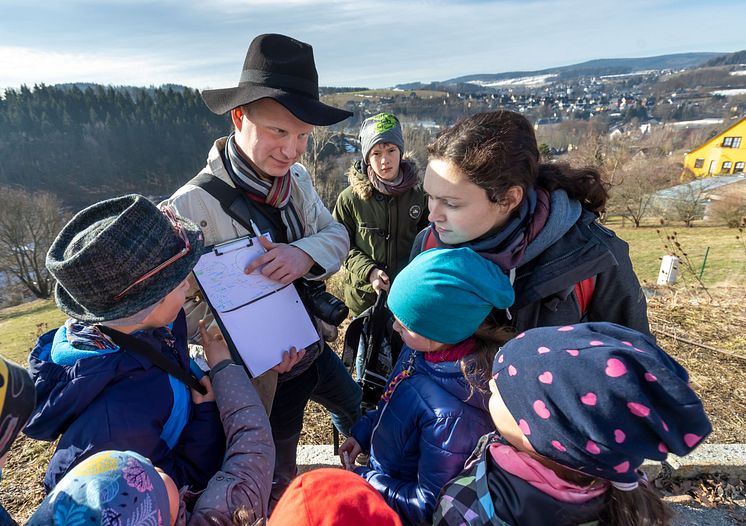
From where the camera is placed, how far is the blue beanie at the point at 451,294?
148cm

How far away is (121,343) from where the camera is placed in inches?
49.2

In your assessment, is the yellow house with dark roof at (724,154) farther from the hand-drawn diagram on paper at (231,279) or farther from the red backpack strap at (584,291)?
the hand-drawn diagram on paper at (231,279)

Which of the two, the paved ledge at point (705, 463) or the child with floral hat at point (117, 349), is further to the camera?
the paved ledge at point (705, 463)

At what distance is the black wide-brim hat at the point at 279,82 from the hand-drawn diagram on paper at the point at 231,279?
0.61 meters

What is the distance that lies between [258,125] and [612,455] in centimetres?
170

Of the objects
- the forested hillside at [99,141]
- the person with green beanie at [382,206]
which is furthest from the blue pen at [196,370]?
the forested hillside at [99,141]

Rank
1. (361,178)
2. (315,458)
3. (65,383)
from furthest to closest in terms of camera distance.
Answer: (361,178) → (315,458) → (65,383)

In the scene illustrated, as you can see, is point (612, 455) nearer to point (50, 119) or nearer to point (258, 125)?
point (258, 125)

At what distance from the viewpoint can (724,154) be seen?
144 ft

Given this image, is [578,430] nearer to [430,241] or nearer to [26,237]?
[430,241]

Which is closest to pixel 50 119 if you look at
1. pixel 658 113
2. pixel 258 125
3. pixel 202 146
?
pixel 202 146

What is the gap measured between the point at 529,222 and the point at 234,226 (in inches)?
49.4

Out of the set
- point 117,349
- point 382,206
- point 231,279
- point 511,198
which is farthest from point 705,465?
point 117,349

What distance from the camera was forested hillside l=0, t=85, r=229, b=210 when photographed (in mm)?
51438
